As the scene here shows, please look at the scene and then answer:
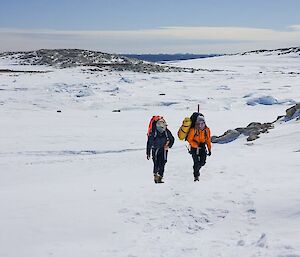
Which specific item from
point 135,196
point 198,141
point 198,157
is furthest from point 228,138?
point 135,196

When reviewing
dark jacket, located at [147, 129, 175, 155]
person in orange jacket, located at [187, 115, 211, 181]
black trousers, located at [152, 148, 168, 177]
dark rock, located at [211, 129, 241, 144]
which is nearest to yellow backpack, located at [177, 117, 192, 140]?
person in orange jacket, located at [187, 115, 211, 181]

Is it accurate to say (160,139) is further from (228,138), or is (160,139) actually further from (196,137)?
(228,138)

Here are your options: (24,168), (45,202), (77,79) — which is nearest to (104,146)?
(24,168)

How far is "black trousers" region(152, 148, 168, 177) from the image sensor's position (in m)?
8.32

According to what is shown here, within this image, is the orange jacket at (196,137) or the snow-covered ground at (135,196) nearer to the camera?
the snow-covered ground at (135,196)

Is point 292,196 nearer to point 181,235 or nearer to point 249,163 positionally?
point 181,235

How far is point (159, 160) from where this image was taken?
8.41 m

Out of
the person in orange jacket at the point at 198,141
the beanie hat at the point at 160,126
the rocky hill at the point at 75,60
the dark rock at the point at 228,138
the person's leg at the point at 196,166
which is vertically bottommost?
the dark rock at the point at 228,138

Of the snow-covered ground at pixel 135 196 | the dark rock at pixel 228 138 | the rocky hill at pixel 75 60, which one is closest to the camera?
the snow-covered ground at pixel 135 196

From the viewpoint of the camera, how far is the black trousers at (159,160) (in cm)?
832

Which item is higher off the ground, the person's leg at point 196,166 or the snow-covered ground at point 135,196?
the person's leg at point 196,166

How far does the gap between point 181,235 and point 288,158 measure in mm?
4536

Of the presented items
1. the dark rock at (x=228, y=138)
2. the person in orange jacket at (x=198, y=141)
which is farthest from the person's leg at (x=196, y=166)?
the dark rock at (x=228, y=138)

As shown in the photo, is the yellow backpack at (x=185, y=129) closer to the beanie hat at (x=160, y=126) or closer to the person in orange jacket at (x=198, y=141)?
the person in orange jacket at (x=198, y=141)
